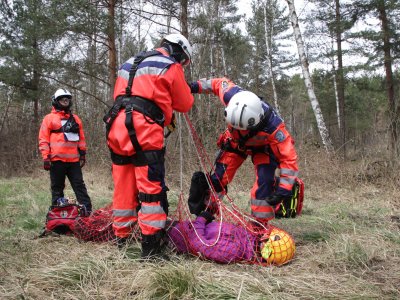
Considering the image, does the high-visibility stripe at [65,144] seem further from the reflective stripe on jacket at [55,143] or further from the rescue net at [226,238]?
the rescue net at [226,238]

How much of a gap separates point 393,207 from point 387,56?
11133mm

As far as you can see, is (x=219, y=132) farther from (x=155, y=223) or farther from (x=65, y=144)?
(x=155, y=223)

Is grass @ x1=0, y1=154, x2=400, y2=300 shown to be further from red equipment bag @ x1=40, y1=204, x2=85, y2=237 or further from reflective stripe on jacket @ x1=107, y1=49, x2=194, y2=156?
reflective stripe on jacket @ x1=107, y1=49, x2=194, y2=156

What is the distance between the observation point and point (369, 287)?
2934mm

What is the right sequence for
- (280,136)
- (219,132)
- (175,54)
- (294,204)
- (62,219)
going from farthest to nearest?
(219,132)
(294,204)
(62,219)
(280,136)
(175,54)

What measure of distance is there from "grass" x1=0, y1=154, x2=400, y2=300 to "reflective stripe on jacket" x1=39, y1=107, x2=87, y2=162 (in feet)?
3.58

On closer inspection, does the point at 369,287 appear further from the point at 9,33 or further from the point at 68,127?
the point at 9,33

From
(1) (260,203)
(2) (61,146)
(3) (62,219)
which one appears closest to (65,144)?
(2) (61,146)

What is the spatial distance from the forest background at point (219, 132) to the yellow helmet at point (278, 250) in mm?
143

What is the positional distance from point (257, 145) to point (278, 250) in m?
→ 1.28

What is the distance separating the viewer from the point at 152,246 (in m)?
3.52

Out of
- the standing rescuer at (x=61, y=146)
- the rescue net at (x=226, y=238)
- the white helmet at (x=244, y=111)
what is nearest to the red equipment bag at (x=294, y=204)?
the rescue net at (x=226, y=238)

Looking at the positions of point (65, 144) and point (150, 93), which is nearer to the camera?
point (150, 93)

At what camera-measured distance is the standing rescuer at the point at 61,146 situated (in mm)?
6016
